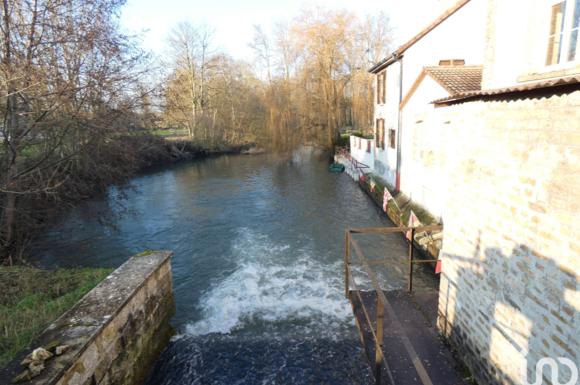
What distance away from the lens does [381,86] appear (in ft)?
64.8

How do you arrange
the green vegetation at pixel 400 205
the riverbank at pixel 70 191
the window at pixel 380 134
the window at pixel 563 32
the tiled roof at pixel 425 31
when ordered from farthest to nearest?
the window at pixel 380 134 < the green vegetation at pixel 400 205 < the tiled roof at pixel 425 31 < the riverbank at pixel 70 191 < the window at pixel 563 32

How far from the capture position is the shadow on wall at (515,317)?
3193 mm

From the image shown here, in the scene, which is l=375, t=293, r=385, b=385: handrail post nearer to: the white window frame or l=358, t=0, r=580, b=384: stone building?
l=358, t=0, r=580, b=384: stone building

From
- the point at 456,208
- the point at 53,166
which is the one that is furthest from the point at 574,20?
the point at 53,166

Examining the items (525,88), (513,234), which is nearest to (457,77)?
(525,88)

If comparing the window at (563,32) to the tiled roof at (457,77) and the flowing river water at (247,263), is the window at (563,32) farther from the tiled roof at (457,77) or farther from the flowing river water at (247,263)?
the flowing river water at (247,263)

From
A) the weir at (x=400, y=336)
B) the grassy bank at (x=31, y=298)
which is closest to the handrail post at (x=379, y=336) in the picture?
the weir at (x=400, y=336)

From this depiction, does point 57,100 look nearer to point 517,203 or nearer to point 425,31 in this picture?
point 517,203

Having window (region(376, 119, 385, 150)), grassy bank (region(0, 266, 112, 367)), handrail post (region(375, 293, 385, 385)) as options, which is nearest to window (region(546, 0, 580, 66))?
handrail post (region(375, 293, 385, 385))

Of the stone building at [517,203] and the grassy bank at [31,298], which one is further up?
the stone building at [517,203]

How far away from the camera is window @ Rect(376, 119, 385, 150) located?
18.6m

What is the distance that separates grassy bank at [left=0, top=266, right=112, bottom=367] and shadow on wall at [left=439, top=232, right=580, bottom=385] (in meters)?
5.90

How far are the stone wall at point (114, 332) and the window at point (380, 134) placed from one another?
14.4m

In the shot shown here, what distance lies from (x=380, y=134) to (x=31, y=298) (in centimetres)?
1707
